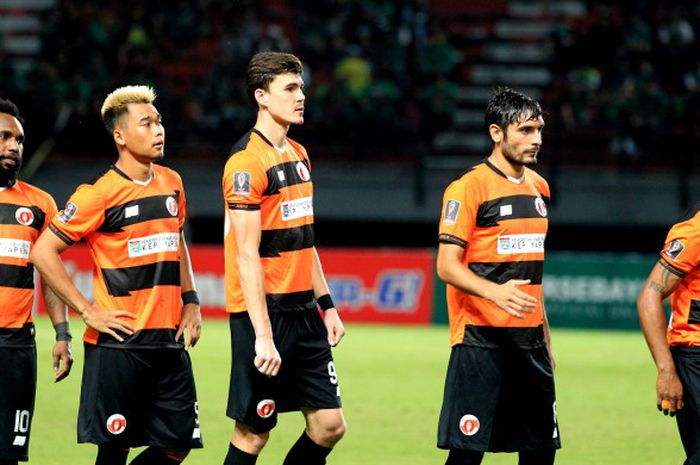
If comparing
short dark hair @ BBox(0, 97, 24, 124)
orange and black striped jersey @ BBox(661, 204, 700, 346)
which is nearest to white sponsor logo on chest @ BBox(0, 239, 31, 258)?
short dark hair @ BBox(0, 97, 24, 124)

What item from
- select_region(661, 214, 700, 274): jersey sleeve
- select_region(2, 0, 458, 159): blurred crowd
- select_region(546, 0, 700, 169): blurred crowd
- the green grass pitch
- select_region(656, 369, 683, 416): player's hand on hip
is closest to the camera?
select_region(656, 369, 683, 416): player's hand on hip

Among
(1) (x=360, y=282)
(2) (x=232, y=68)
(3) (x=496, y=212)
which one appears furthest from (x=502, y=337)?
(2) (x=232, y=68)

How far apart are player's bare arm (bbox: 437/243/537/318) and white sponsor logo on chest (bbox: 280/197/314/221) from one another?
Answer: 718mm

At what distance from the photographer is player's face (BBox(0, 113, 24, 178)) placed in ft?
20.5

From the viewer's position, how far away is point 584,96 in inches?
829

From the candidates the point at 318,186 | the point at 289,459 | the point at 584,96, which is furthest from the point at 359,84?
the point at 289,459

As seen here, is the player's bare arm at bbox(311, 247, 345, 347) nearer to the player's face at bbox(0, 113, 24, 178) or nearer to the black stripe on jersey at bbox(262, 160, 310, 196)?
the black stripe on jersey at bbox(262, 160, 310, 196)

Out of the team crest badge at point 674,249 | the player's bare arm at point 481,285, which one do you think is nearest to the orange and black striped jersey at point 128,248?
the player's bare arm at point 481,285

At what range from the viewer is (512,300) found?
5.74 meters

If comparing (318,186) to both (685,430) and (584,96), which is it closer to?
(584,96)

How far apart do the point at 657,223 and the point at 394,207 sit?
13.7 feet

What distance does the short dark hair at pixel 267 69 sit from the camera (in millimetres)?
6184

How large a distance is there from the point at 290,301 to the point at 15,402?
1.44 m

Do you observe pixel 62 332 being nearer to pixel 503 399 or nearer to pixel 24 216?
pixel 24 216
